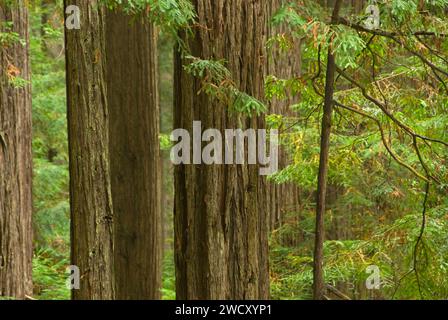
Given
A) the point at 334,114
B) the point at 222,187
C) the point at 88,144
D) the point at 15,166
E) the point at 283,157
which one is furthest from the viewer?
the point at 283,157

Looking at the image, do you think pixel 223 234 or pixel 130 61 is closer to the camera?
pixel 223 234

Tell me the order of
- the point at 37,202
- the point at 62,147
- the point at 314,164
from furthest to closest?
the point at 62,147 → the point at 37,202 → the point at 314,164

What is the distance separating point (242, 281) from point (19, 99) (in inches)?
191

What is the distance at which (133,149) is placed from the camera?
9805 mm

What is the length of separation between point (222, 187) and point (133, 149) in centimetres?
381

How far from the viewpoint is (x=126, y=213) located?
32.6 feet

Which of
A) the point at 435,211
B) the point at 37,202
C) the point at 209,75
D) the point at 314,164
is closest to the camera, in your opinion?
the point at 209,75

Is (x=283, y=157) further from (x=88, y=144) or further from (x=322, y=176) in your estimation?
(x=88, y=144)

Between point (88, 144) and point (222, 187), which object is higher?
point (88, 144)

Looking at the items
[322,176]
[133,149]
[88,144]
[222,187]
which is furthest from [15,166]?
[322,176]

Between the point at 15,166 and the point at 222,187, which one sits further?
the point at 15,166

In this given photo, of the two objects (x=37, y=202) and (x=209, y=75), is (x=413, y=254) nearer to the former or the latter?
(x=209, y=75)

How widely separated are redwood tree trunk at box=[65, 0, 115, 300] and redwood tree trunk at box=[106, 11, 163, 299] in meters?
3.03

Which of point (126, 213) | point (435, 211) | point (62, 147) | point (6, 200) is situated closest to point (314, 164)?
point (435, 211)
